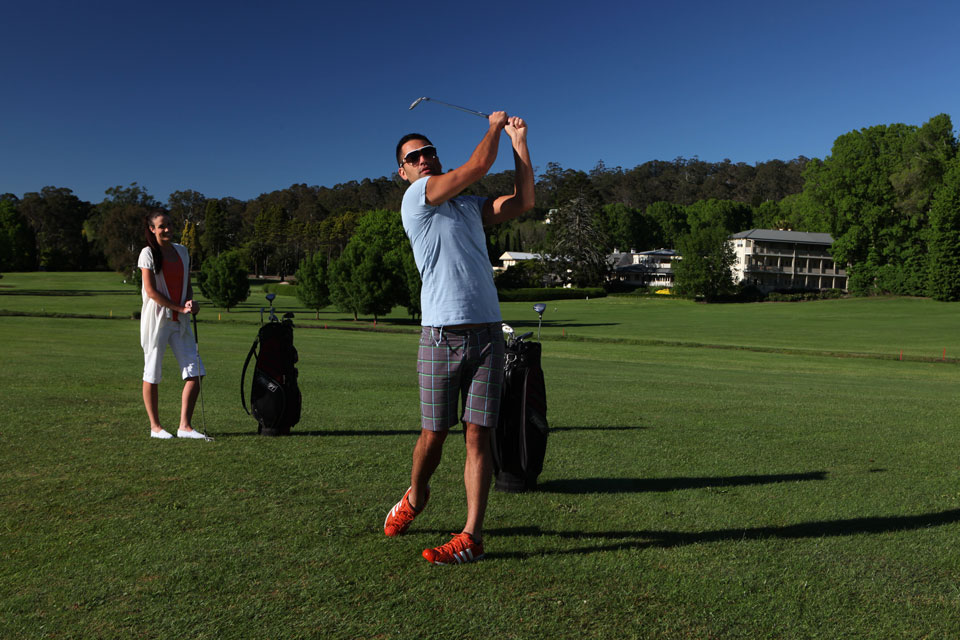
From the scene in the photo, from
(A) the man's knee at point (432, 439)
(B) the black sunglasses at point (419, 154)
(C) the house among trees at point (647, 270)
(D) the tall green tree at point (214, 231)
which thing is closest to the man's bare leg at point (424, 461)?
(A) the man's knee at point (432, 439)

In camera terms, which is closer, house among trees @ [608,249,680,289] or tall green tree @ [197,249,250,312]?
tall green tree @ [197,249,250,312]

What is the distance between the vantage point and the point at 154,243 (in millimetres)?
6980

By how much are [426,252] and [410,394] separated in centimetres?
739

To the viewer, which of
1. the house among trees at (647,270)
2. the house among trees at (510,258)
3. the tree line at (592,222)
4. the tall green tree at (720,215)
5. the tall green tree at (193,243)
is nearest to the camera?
the tree line at (592,222)

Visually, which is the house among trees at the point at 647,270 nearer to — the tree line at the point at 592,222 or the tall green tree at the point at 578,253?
the tree line at the point at 592,222

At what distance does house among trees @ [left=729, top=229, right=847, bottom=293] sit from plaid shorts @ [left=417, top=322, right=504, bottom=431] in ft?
366

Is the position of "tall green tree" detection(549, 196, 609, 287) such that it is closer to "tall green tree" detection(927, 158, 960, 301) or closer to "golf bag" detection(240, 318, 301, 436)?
"tall green tree" detection(927, 158, 960, 301)

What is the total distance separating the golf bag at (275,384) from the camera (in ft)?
23.6

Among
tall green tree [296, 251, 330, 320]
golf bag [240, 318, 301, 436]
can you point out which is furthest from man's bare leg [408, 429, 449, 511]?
tall green tree [296, 251, 330, 320]

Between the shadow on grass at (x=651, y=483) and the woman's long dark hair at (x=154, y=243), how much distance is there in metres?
4.22

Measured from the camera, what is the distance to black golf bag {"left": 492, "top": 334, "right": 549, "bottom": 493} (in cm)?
513

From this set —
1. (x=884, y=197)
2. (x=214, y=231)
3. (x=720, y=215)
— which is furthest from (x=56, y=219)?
(x=884, y=197)

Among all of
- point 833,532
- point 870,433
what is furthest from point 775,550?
point 870,433

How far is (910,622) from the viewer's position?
3312 millimetres
